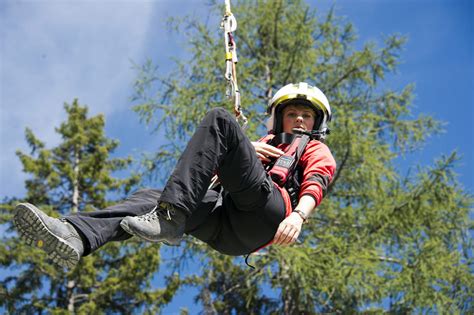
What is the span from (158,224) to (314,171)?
44.2 inches

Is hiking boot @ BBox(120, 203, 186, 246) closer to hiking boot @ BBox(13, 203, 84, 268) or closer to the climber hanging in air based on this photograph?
the climber hanging in air

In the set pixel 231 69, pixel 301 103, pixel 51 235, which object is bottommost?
pixel 51 235

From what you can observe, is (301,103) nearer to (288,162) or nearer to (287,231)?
(288,162)


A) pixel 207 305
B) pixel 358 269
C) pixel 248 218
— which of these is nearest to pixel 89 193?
pixel 207 305

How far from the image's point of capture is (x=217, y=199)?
4738 millimetres

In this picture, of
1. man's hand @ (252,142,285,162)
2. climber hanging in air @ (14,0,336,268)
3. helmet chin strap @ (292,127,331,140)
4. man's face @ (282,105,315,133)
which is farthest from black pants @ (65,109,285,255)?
man's face @ (282,105,315,133)

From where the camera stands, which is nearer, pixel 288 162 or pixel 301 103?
pixel 288 162

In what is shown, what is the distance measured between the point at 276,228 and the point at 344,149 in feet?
28.9

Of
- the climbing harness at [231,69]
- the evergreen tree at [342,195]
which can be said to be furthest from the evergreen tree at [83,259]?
the climbing harness at [231,69]

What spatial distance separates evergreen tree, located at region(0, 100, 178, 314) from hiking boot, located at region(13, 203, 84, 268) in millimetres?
10642

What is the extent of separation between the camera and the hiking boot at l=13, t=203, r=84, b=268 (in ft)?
13.2

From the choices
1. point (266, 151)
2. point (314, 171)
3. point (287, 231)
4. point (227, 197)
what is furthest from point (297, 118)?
point (287, 231)

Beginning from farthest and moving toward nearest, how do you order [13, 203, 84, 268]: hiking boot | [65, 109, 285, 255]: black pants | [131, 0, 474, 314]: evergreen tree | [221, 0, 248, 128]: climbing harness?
[131, 0, 474, 314]: evergreen tree < [221, 0, 248, 128]: climbing harness < [65, 109, 285, 255]: black pants < [13, 203, 84, 268]: hiking boot

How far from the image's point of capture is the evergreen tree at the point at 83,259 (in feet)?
54.1
